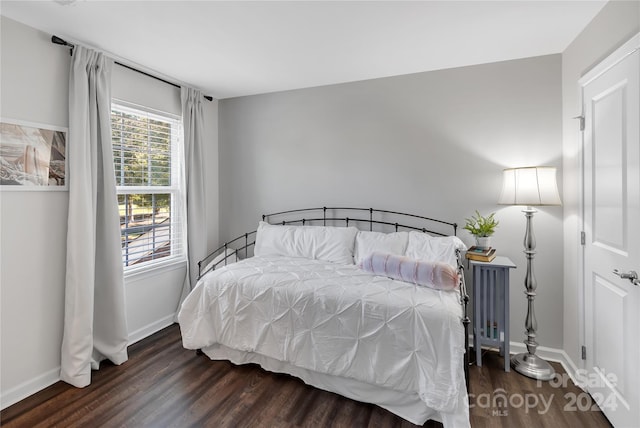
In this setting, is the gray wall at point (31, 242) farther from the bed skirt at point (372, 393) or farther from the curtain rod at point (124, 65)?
the bed skirt at point (372, 393)

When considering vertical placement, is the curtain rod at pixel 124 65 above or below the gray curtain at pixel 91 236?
above

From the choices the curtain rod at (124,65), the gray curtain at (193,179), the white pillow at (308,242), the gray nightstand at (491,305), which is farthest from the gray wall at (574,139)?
the curtain rod at (124,65)

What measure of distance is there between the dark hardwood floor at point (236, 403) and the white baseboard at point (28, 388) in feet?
0.13

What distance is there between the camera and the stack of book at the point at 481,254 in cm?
242

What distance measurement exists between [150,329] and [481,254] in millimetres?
3191

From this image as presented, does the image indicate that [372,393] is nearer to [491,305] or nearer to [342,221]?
[491,305]

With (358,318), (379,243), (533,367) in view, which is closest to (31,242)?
A: (358,318)

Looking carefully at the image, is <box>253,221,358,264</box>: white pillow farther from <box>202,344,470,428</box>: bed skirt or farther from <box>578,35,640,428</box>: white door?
<box>578,35,640,428</box>: white door

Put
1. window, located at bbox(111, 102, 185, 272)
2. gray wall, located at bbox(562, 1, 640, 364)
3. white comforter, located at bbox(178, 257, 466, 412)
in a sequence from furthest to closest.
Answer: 1. window, located at bbox(111, 102, 185, 272)
2. gray wall, located at bbox(562, 1, 640, 364)
3. white comforter, located at bbox(178, 257, 466, 412)

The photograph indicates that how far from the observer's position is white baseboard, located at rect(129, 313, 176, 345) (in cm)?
288

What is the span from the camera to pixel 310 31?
2.19m

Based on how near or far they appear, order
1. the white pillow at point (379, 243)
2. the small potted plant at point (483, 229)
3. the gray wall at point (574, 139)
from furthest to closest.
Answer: the white pillow at point (379, 243) → the small potted plant at point (483, 229) → the gray wall at point (574, 139)

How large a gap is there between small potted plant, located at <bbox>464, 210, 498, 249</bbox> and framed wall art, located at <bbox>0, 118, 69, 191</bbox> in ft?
10.8

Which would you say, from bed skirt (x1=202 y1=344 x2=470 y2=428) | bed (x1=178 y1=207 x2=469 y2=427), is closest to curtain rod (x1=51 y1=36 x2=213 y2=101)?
bed (x1=178 y1=207 x2=469 y2=427)
